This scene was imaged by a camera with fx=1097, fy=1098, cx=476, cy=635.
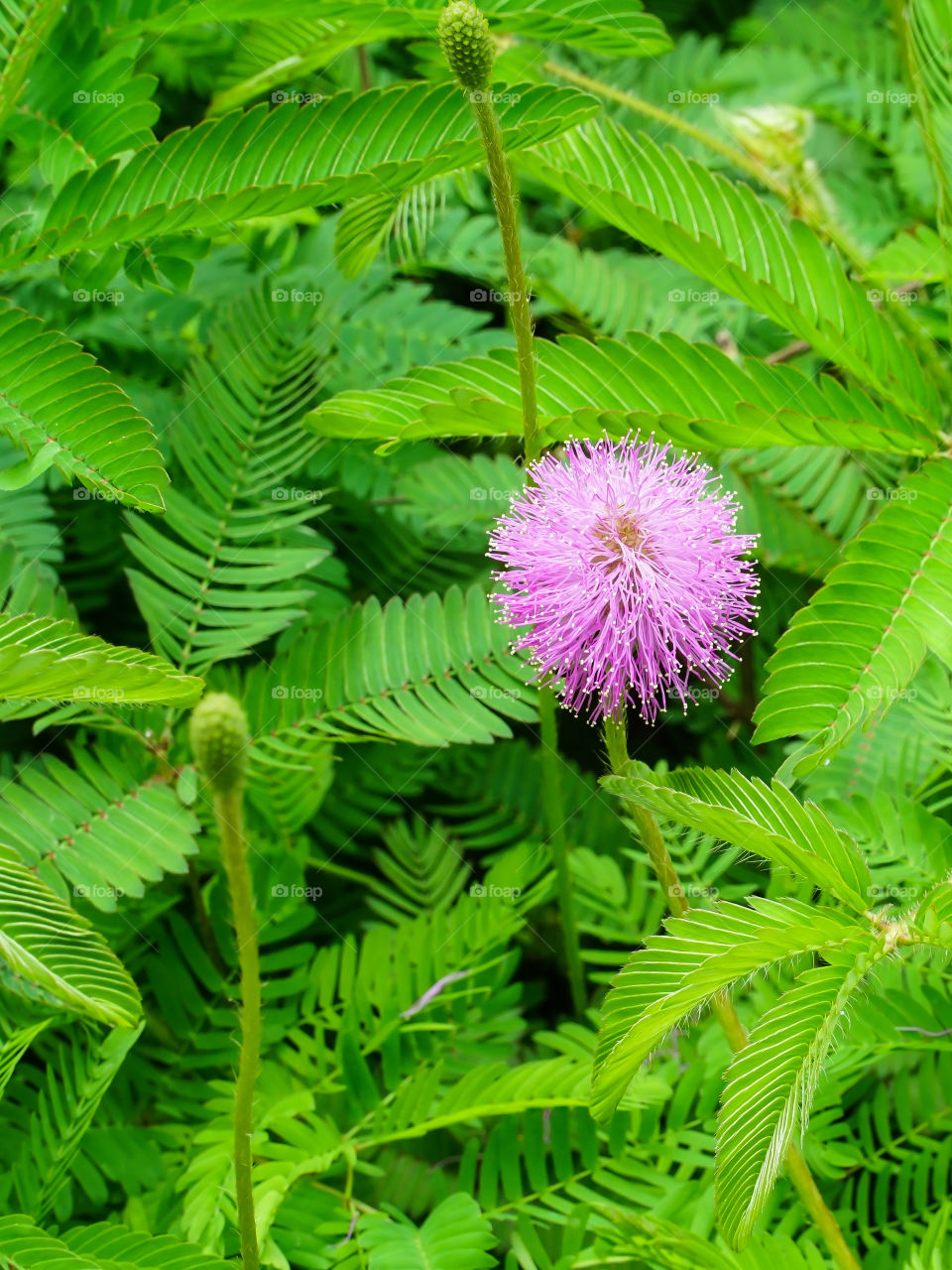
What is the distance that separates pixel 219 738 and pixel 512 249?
0.53 m

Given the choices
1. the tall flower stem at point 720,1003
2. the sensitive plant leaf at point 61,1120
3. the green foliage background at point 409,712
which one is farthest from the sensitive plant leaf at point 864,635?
the sensitive plant leaf at point 61,1120

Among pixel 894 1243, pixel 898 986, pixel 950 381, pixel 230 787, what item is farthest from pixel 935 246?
pixel 230 787

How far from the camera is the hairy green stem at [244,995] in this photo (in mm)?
684

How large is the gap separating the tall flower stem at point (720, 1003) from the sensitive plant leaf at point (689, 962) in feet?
0.34

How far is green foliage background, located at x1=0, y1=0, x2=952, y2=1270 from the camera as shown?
3.19ft

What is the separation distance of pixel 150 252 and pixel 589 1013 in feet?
3.32

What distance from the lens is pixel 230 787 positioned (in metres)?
0.65

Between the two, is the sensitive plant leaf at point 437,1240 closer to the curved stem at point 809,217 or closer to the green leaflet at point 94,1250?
the green leaflet at point 94,1250

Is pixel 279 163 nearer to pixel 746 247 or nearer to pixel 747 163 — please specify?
pixel 746 247

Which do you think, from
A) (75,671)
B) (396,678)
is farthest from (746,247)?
(75,671)

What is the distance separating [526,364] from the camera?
0.98 meters

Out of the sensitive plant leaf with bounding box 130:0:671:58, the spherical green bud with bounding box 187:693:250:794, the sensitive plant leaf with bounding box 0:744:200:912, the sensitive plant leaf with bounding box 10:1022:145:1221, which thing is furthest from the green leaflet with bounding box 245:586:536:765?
the sensitive plant leaf with bounding box 130:0:671:58

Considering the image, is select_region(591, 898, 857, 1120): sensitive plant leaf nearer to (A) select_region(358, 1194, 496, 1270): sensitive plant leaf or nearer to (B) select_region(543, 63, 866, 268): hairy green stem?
(A) select_region(358, 1194, 496, 1270): sensitive plant leaf

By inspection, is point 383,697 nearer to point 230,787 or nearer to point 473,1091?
point 473,1091
